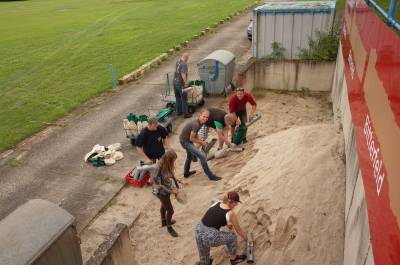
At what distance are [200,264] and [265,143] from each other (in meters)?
4.00

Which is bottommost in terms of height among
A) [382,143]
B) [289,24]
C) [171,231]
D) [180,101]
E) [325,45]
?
[171,231]

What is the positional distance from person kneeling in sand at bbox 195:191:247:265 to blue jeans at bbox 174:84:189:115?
663cm

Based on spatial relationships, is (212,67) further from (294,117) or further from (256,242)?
(256,242)

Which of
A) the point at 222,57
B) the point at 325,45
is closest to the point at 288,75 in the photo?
the point at 325,45

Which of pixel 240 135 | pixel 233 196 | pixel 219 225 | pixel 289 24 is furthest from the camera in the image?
pixel 289 24

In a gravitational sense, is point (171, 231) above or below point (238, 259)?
below

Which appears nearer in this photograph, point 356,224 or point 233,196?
point 356,224

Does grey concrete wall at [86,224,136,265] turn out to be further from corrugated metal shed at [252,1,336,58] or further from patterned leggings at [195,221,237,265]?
corrugated metal shed at [252,1,336,58]

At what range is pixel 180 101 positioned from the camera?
1198cm

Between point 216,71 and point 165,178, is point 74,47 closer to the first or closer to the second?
point 216,71

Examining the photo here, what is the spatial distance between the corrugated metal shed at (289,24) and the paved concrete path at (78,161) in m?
4.75

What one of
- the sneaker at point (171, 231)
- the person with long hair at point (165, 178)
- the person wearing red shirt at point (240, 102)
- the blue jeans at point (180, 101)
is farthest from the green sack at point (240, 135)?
the sneaker at point (171, 231)

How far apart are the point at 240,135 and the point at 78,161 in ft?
14.7

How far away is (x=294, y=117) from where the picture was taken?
1172 cm
